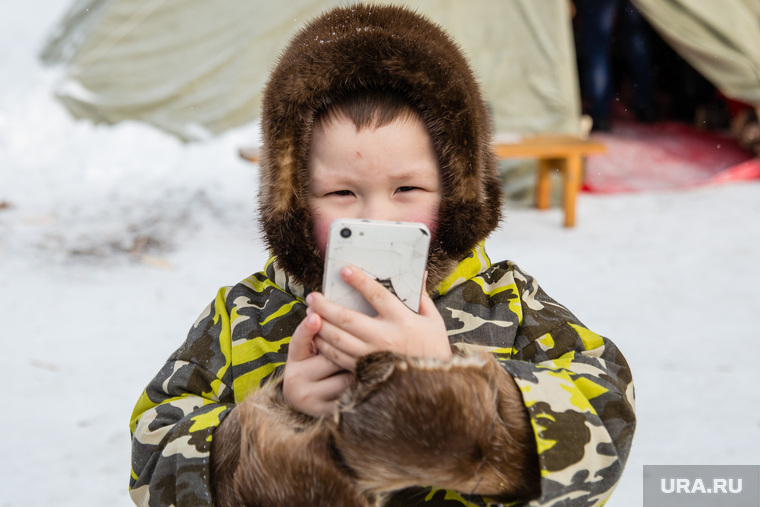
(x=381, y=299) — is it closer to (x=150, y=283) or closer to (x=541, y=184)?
(x=150, y=283)

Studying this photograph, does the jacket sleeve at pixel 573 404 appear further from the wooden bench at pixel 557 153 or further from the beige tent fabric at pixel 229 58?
the beige tent fabric at pixel 229 58

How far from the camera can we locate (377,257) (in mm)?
875

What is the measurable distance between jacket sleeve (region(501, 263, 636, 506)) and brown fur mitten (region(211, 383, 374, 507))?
23 cm

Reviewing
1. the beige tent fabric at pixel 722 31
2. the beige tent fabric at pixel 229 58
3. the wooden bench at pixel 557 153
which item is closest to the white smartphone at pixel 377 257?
the wooden bench at pixel 557 153

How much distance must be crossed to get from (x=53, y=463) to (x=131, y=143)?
396 centimetres

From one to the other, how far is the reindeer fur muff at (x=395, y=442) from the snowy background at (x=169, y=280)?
122cm

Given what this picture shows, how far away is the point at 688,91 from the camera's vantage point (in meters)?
7.39

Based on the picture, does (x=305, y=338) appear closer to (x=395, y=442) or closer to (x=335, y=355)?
(x=335, y=355)

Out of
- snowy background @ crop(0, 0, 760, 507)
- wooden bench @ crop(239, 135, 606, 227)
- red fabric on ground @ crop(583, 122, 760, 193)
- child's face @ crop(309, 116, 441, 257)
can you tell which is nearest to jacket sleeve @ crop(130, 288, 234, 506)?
child's face @ crop(309, 116, 441, 257)

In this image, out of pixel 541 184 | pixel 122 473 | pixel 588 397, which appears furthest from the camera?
pixel 541 184

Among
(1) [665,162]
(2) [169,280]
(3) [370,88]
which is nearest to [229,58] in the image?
(2) [169,280]

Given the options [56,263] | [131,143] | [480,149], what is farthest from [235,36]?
[480,149]

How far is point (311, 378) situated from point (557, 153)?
3736 millimetres

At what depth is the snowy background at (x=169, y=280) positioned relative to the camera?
2152 millimetres
